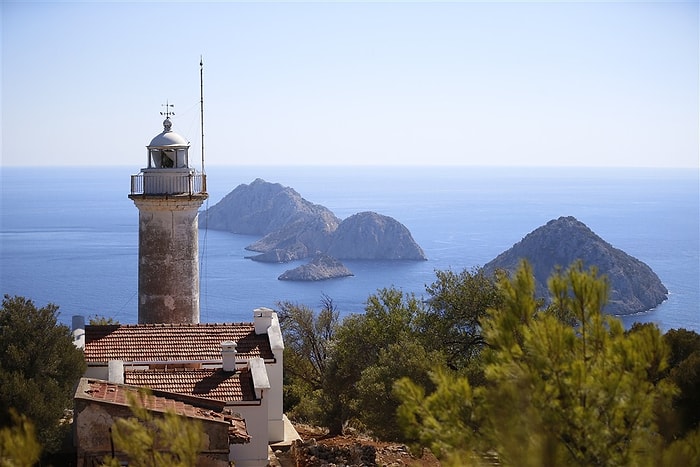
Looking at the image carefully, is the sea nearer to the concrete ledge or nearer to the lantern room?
the lantern room

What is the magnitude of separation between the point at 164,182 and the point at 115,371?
5622 millimetres

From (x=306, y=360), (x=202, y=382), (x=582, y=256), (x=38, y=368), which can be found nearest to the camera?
(x=38, y=368)

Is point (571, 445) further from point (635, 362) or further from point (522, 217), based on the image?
point (522, 217)

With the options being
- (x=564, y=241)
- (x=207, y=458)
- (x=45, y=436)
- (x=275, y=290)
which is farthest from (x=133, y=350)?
(x=275, y=290)

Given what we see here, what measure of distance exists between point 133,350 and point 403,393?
1029 cm

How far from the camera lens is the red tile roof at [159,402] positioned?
10.6m

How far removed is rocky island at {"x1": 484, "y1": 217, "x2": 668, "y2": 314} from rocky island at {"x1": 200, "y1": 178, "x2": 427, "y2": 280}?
132 feet

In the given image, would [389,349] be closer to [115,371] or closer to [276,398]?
[276,398]

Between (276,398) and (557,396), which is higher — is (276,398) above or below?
below

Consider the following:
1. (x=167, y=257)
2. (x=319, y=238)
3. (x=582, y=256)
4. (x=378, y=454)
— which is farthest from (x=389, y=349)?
(x=319, y=238)

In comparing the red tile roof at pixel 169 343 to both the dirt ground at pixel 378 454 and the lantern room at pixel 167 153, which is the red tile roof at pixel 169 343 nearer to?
the dirt ground at pixel 378 454

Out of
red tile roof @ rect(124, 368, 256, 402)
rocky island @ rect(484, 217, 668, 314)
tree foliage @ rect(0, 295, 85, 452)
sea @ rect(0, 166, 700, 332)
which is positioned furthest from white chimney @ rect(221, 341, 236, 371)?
sea @ rect(0, 166, 700, 332)

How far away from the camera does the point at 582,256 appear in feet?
230

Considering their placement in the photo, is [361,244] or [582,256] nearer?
[582,256]
